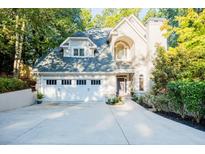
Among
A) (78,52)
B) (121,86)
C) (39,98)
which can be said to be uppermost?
(78,52)

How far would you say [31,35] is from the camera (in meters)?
22.1

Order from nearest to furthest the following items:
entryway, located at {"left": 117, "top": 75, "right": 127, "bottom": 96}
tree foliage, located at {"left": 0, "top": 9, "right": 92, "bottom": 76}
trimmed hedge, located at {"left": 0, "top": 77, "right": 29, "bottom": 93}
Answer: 1. trimmed hedge, located at {"left": 0, "top": 77, "right": 29, "bottom": 93}
2. tree foliage, located at {"left": 0, "top": 9, "right": 92, "bottom": 76}
3. entryway, located at {"left": 117, "top": 75, "right": 127, "bottom": 96}

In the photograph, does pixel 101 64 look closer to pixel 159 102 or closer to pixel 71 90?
Answer: pixel 71 90

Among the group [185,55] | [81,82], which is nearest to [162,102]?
[185,55]

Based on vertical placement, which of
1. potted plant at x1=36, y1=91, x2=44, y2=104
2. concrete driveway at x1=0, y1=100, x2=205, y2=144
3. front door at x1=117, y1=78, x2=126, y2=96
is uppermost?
front door at x1=117, y1=78, x2=126, y2=96

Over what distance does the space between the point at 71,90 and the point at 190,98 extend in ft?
36.8

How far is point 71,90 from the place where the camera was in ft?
63.1

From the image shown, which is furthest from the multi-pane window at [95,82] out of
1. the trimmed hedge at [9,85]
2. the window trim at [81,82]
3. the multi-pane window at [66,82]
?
the trimmed hedge at [9,85]

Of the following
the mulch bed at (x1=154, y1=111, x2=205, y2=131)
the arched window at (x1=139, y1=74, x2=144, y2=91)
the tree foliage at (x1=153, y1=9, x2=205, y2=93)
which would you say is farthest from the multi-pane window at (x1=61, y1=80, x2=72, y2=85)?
the mulch bed at (x1=154, y1=111, x2=205, y2=131)

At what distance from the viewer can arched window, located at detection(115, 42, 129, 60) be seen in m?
21.8

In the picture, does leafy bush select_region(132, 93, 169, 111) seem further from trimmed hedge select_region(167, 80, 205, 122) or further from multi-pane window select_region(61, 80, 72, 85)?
multi-pane window select_region(61, 80, 72, 85)

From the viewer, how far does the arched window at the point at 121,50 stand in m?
21.8
